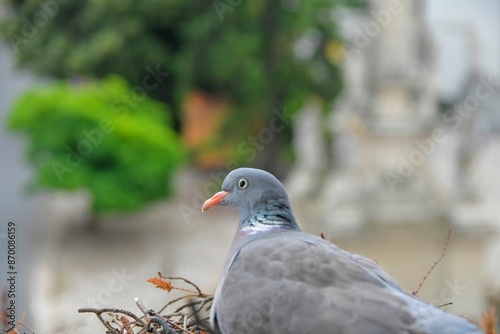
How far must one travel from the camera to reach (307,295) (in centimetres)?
182

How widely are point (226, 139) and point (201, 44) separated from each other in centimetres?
142

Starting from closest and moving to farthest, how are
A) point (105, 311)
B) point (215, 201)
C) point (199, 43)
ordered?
1. point (105, 311)
2. point (215, 201)
3. point (199, 43)

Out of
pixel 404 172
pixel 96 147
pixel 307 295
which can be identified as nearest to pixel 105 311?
pixel 307 295

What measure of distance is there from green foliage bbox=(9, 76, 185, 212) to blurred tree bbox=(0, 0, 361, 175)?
149 cm

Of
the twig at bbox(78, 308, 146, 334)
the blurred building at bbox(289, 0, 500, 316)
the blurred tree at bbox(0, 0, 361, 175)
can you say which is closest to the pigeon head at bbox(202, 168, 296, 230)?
the twig at bbox(78, 308, 146, 334)

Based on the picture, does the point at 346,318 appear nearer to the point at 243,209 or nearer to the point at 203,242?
the point at 243,209

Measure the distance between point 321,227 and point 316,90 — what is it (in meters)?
4.04

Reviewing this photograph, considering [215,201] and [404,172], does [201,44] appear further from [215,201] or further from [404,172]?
[215,201]

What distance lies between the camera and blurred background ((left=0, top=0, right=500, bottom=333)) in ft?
24.7

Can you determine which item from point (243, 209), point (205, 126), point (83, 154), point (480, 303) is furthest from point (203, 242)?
point (243, 209)

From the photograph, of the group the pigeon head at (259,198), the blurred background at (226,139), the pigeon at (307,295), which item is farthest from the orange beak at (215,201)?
the blurred background at (226,139)

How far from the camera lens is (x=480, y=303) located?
24.7 ft

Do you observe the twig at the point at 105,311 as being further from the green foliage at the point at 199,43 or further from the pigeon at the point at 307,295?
the green foliage at the point at 199,43

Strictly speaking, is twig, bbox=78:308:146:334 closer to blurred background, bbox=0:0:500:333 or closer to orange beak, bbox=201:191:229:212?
→ orange beak, bbox=201:191:229:212
